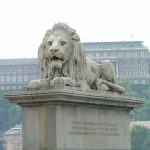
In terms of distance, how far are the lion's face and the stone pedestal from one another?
81 cm

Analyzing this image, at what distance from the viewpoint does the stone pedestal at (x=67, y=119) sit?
2087 centimetres

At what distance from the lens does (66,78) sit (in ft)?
70.3

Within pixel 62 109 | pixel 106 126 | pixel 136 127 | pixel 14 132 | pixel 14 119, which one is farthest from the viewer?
pixel 14 119

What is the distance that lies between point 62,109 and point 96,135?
4.59 feet

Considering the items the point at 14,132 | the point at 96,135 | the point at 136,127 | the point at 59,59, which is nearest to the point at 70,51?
the point at 59,59

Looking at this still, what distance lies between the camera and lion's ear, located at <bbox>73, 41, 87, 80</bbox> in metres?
22.0

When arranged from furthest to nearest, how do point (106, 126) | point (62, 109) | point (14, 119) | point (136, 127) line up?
point (14, 119) < point (136, 127) < point (106, 126) < point (62, 109)

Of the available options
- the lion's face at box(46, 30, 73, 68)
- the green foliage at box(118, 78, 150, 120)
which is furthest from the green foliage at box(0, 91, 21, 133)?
the lion's face at box(46, 30, 73, 68)

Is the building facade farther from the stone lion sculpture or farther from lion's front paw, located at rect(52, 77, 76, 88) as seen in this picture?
lion's front paw, located at rect(52, 77, 76, 88)

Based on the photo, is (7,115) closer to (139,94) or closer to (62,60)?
(139,94)

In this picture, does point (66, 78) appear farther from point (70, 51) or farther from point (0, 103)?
point (0, 103)

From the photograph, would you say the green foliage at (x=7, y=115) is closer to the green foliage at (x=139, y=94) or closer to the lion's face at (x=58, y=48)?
the green foliage at (x=139, y=94)

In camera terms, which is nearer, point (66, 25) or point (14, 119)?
point (66, 25)

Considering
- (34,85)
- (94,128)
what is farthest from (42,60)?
(94,128)
